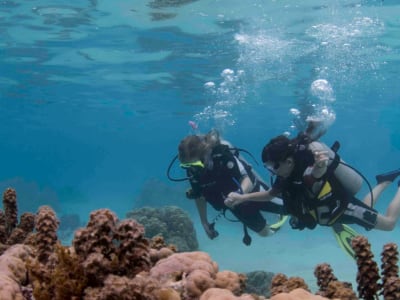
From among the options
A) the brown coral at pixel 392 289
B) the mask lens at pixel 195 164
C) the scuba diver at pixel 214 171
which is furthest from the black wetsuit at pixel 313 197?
the brown coral at pixel 392 289

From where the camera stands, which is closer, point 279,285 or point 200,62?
point 279,285

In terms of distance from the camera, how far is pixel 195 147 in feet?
29.9

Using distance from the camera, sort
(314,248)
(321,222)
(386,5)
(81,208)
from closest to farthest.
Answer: (321,222), (386,5), (314,248), (81,208)

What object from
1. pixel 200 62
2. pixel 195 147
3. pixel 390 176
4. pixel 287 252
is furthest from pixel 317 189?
pixel 287 252

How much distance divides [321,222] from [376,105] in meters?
36.6

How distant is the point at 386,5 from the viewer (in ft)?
57.5

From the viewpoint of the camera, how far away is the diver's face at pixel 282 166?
26.0ft

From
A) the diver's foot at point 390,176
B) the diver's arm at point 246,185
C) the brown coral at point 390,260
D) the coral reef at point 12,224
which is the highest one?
the brown coral at point 390,260

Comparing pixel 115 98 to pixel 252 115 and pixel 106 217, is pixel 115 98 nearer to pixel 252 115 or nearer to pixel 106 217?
pixel 252 115

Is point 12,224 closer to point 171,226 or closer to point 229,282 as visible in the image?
point 229,282

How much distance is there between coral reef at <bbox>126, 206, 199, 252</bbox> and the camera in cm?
1525

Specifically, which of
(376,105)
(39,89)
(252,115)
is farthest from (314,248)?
(39,89)

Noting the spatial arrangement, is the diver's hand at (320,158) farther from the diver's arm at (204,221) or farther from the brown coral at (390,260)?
the brown coral at (390,260)

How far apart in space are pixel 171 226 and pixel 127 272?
1368 centimetres
